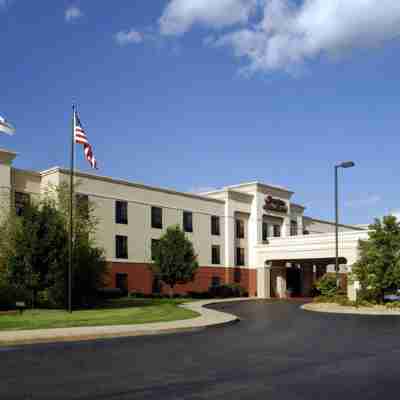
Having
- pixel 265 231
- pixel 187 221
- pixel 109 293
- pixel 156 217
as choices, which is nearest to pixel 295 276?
pixel 265 231

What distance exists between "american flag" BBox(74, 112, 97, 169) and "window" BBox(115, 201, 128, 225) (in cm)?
1839

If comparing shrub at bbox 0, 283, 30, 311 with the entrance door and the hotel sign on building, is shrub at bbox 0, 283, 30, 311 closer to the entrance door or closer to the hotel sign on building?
the hotel sign on building

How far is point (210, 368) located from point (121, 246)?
123 ft

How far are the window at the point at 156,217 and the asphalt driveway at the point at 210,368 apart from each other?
33078 mm

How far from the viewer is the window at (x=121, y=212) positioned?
48.3 metres

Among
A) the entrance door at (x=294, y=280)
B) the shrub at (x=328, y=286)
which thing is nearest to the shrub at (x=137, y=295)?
the shrub at (x=328, y=286)

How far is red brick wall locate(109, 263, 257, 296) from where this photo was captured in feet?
158

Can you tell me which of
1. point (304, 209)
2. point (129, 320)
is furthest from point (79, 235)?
point (304, 209)

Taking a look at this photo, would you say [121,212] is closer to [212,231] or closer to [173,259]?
[173,259]

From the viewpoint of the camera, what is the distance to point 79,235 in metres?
34.8

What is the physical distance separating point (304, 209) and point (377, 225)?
33.4 meters

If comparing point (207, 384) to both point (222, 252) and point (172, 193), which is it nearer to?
point (172, 193)

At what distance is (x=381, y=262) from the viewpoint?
34.6 m

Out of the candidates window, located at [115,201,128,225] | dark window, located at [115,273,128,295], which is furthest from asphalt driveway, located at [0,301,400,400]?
window, located at [115,201,128,225]
